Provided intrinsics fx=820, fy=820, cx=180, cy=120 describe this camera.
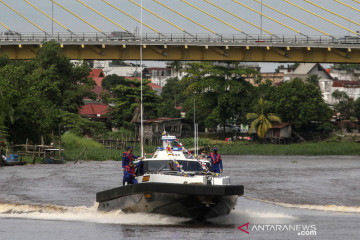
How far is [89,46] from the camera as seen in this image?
79.2m

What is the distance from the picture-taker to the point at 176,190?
2334cm

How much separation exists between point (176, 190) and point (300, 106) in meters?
75.6

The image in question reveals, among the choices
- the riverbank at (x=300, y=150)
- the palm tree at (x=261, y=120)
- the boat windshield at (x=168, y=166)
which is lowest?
the boat windshield at (x=168, y=166)

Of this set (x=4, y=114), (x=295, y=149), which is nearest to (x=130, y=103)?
(x=295, y=149)

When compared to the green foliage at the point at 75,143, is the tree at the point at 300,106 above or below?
above

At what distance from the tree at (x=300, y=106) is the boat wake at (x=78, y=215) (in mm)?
68952

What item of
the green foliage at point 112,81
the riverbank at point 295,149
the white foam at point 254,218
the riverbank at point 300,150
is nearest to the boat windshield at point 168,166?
the white foam at point 254,218

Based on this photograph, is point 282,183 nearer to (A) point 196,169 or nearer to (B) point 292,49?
(A) point 196,169

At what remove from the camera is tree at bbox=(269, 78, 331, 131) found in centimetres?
9681

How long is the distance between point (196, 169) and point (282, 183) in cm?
2013

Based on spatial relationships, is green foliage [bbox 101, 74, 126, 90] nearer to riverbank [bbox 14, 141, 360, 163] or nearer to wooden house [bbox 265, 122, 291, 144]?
wooden house [bbox 265, 122, 291, 144]

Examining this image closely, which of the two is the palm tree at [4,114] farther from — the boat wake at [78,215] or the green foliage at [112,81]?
the green foliage at [112,81]

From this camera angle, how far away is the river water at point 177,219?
76.4 ft

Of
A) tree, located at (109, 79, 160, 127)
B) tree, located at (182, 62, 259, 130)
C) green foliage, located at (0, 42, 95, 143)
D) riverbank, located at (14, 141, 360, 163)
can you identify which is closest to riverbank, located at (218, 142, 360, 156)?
riverbank, located at (14, 141, 360, 163)
